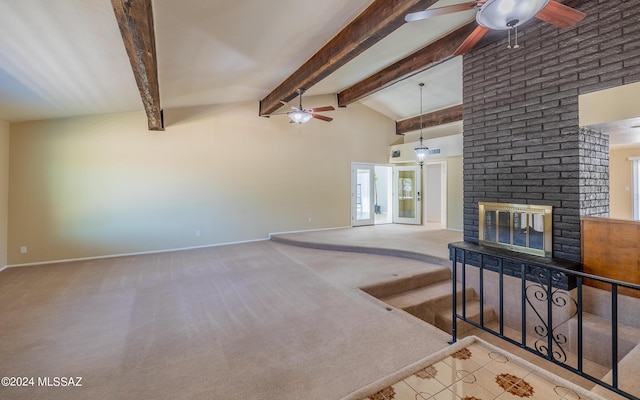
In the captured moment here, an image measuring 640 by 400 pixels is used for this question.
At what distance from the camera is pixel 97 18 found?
225 cm

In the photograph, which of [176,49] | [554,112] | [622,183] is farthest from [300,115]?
[622,183]

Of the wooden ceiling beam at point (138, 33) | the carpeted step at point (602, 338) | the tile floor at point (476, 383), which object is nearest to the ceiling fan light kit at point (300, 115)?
the wooden ceiling beam at point (138, 33)

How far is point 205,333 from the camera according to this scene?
2707 millimetres

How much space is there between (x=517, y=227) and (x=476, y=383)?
9.13 feet

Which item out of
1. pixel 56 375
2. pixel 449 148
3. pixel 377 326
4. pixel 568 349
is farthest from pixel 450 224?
pixel 56 375

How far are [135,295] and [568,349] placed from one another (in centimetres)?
552

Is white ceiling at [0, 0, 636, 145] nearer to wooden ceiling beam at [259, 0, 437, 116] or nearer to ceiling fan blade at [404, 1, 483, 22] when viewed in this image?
wooden ceiling beam at [259, 0, 437, 116]

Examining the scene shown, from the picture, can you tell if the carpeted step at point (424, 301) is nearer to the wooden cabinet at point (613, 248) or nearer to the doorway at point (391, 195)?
the wooden cabinet at point (613, 248)

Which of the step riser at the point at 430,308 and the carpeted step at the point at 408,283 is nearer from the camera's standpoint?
the step riser at the point at 430,308

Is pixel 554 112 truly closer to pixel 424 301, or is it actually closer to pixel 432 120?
pixel 424 301

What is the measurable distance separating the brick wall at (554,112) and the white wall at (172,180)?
14.3ft

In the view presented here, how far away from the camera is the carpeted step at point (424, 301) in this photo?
3.71 metres

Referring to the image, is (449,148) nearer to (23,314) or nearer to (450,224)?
(450,224)

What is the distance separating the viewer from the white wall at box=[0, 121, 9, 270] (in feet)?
15.6
